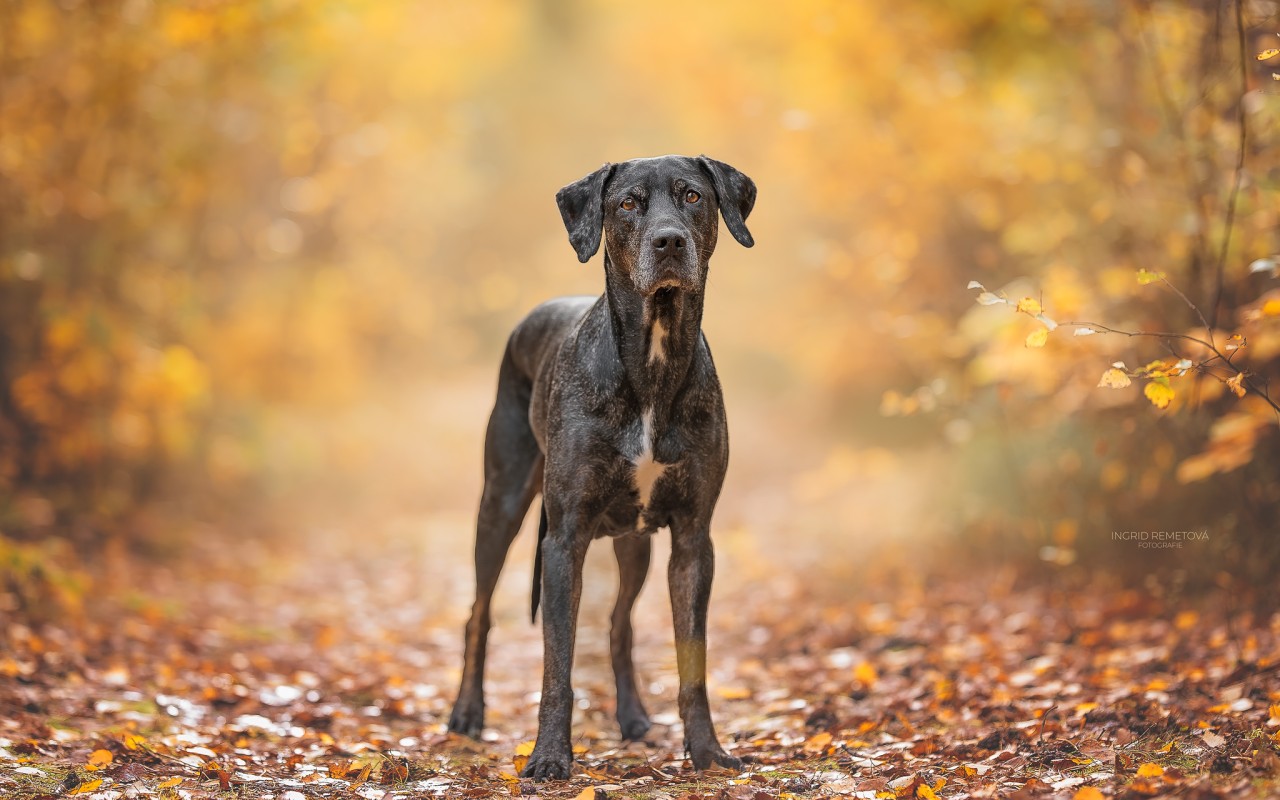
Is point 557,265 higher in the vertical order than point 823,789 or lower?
higher

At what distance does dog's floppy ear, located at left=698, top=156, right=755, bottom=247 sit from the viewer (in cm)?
452

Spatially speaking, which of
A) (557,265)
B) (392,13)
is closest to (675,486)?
(392,13)

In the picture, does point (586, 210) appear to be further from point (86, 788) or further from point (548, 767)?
point (86, 788)

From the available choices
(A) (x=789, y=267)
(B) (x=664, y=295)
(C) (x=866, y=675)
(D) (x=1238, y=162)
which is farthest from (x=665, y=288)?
(A) (x=789, y=267)

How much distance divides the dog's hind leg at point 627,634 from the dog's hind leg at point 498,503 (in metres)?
0.54

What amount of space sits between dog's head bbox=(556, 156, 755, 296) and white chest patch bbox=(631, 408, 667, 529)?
1.69ft

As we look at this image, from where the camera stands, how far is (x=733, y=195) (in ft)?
15.3

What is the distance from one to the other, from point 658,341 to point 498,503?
1552 millimetres

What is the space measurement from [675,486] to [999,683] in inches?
86.6

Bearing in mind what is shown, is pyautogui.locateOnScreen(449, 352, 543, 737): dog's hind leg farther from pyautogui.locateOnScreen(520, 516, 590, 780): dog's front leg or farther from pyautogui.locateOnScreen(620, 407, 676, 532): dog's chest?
pyautogui.locateOnScreen(620, 407, 676, 532): dog's chest

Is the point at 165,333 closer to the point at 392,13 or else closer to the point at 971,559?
the point at 392,13

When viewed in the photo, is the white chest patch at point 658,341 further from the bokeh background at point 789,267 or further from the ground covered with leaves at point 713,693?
the bokeh background at point 789,267

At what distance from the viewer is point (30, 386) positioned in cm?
901

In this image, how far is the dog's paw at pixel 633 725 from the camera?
5223mm
